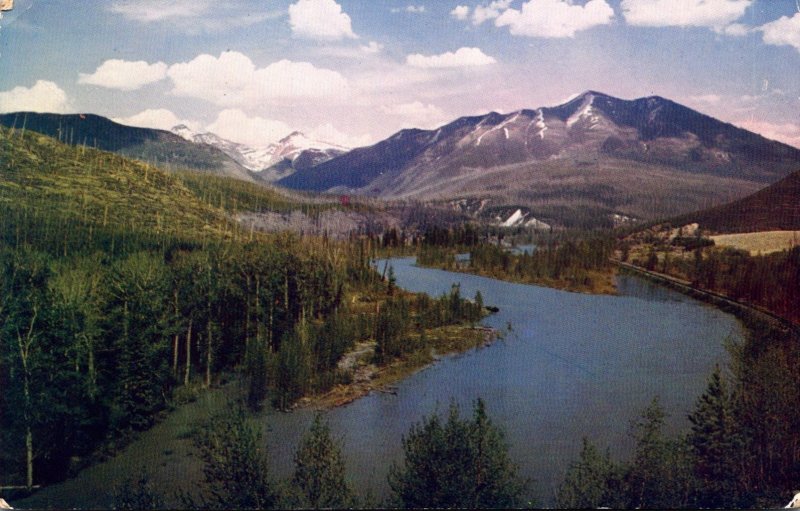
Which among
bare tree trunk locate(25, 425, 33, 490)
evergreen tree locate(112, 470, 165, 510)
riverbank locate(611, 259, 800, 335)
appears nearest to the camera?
evergreen tree locate(112, 470, 165, 510)

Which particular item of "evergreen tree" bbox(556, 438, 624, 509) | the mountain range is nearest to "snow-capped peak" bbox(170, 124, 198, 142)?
the mountain range

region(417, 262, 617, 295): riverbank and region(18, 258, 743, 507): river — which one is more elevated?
region(417, 262, 617, 295): riverbank

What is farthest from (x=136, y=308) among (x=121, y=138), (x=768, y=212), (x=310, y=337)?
(x=768, y=212)

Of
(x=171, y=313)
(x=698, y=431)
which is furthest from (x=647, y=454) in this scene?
(x=171, y=313)

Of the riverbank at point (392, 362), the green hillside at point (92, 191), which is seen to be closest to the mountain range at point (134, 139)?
the green hillside at point (92, 191)

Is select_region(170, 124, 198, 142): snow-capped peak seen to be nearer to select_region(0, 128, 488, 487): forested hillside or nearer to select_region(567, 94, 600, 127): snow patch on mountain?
select_region(0, 128, 488, 487): forested hillside

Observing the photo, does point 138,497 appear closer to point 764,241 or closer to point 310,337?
point 310,337
